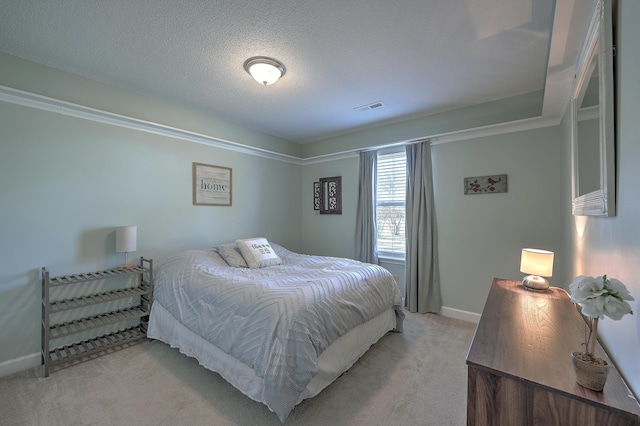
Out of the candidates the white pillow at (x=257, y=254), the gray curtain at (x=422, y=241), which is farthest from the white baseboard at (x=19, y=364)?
the gray curtain at (x=422, y=241)

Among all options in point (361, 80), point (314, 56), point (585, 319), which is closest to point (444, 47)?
point (361, 80)

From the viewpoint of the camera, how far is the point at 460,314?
322 centimetres

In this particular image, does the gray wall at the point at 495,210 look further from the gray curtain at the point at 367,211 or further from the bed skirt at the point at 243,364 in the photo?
the bed skirt at the point at 243,364

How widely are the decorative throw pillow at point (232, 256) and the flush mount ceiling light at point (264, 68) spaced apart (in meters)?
1.88

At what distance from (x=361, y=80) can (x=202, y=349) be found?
2805 mm

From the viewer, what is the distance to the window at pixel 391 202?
12.3 feet

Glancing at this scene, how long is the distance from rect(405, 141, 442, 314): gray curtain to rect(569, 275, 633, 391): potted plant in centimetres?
256

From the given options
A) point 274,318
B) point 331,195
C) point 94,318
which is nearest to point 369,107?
point 331,195

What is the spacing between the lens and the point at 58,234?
2359 millimetres

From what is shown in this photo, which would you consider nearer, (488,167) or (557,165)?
(557,165)

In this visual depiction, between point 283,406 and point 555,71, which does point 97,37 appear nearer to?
point 283,406

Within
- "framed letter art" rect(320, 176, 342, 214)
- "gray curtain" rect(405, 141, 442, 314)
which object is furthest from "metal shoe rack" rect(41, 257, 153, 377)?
"gray curtain" rect(405, 141, 442, 314)

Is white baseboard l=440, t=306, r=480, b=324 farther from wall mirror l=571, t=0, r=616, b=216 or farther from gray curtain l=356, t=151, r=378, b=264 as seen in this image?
wall mirror l=571, t=0, r=616, b=216

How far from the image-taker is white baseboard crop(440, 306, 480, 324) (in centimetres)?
314
